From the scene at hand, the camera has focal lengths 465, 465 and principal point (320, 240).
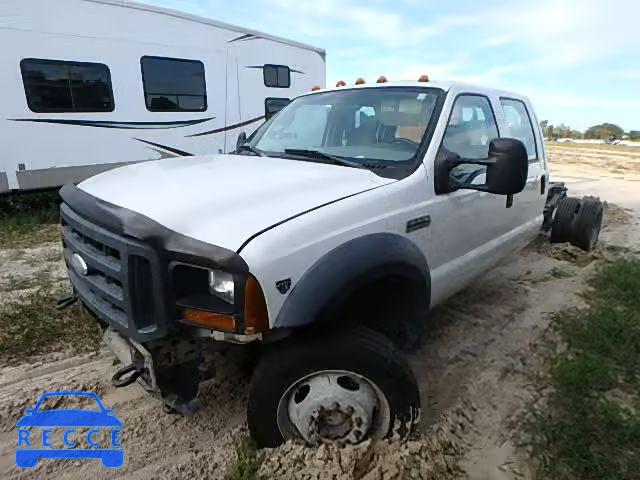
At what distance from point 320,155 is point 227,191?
2.92ft

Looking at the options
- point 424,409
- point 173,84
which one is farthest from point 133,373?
point 173,84

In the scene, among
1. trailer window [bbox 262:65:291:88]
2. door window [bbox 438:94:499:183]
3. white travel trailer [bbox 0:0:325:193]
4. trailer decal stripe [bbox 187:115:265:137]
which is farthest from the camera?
trailer window [bbox 262:65:291:88]

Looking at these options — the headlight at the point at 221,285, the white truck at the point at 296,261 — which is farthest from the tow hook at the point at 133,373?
the headlight at the point at 221,285

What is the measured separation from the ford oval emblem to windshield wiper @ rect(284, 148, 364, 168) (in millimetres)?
1480

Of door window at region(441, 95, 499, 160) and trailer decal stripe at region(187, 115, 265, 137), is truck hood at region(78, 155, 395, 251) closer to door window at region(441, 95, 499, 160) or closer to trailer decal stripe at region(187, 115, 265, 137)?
door window at region(441, 95, 499, 160)

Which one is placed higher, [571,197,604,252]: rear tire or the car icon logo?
[571,197,604,252]: rear tire

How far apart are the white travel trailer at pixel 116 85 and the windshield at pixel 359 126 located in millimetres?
5154

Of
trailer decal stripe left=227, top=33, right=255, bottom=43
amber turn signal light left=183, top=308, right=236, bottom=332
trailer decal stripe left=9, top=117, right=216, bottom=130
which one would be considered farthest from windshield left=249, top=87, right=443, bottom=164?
trailer decal stripe left=227, top=33, right=255, bottom=43

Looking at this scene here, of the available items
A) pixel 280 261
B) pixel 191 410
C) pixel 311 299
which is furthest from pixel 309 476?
pixel 280 261

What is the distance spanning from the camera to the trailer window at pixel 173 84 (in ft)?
26.7

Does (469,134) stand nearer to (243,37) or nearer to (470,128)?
(470,128)

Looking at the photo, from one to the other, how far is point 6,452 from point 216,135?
747 centimetres

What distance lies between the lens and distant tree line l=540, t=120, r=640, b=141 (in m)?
46.5

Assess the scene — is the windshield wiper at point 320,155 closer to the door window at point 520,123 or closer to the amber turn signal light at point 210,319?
the amber turn signal light at point 210,319
